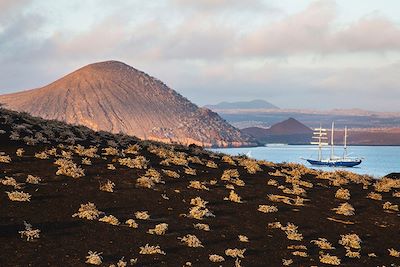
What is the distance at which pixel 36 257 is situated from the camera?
1418 cm

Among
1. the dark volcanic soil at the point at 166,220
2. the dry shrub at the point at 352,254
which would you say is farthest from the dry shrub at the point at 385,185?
the dry shrub at the point at 352,254

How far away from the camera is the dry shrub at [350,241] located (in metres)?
19.2

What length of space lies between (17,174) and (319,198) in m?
14.8

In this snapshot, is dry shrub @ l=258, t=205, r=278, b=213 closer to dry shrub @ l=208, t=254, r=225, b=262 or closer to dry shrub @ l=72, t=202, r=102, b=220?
dry shrub @ l=208, t=254, r=225, b=262

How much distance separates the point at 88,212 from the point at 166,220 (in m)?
2.94

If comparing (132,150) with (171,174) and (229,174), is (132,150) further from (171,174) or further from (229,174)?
(229,174)

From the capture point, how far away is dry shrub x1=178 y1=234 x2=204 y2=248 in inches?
662

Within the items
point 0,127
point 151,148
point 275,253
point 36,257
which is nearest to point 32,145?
point 0,127

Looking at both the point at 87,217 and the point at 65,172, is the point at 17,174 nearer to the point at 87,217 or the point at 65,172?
the point at 65,172

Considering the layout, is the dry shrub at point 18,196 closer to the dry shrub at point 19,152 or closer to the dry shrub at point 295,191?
the dry shrub at point 19,152

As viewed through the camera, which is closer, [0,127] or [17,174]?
[17,174]

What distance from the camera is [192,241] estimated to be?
1700 cm

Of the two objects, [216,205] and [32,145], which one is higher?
[32,145]

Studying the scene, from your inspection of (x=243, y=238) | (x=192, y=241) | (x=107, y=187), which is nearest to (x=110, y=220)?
(x=192, y=241)
